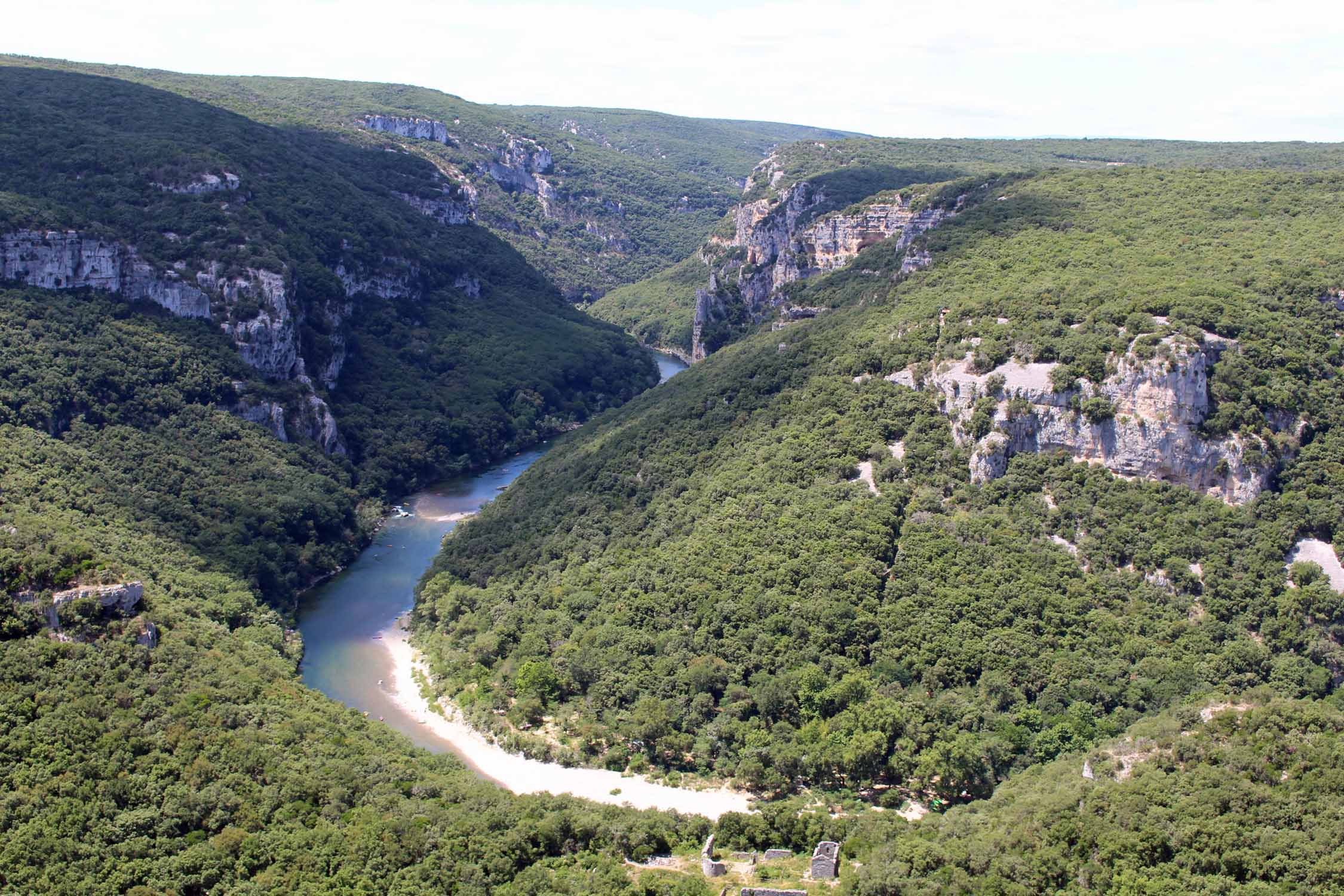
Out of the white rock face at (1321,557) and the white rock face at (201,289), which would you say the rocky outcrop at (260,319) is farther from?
the white rock face at (1321,557)

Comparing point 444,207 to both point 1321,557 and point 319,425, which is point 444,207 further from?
point 1321,557

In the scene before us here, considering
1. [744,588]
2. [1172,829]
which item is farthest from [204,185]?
[1172,829]

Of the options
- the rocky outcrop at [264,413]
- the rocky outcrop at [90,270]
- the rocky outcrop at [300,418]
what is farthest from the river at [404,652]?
the rocky outcrop at [90,270]

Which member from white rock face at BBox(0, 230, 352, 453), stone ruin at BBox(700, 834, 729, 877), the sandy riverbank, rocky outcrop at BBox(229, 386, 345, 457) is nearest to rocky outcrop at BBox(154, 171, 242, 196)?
white rock face at BBox(0, 230, 352, 453)

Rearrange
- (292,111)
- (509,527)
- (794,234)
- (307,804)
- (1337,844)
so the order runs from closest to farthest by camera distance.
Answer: (1337,844), (307,804), (509,527), (794,234), (292,111)

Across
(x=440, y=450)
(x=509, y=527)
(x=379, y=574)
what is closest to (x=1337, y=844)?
(x=509, y=527)

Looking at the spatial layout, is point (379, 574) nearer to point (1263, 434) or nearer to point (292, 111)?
point (1263, 434)

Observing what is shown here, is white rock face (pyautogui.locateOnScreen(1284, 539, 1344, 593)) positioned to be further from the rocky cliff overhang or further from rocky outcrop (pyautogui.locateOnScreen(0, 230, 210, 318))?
rocky outcrop (pyautogui.locateOnScreen(0, 230, 210, 318))
